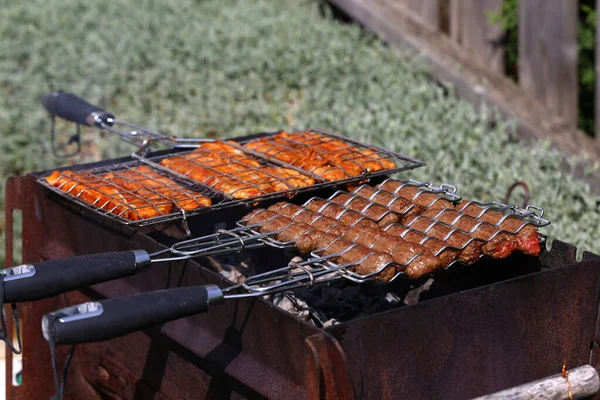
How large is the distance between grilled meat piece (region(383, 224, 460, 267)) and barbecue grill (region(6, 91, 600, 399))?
22 cm

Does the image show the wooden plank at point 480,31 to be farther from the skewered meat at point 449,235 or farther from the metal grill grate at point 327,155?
the skewered meat at point 449,235

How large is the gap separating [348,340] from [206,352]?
2.06 feet

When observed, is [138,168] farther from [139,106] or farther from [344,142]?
[139,106]

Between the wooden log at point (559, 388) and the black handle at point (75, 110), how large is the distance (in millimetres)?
2322

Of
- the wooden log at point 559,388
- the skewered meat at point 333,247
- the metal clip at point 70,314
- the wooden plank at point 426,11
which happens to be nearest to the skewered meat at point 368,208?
the skewered meat at point 333,247

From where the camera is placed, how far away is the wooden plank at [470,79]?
17.3 ft

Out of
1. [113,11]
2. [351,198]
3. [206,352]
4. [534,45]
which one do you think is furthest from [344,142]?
[113,11]

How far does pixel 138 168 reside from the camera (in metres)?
3.44

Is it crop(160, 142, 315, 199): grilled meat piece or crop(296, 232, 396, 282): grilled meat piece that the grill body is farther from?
crop(160, 142, 315, 199): grilled meat piece

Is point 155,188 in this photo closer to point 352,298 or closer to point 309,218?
point 309,218

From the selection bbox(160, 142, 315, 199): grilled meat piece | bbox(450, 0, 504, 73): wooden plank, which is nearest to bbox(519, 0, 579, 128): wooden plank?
bbox(450, 0, 504, 73): wooden plank

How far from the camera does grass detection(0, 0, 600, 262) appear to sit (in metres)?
5.10

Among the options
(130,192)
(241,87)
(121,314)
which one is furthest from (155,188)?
(241,87)

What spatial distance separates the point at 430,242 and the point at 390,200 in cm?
41
